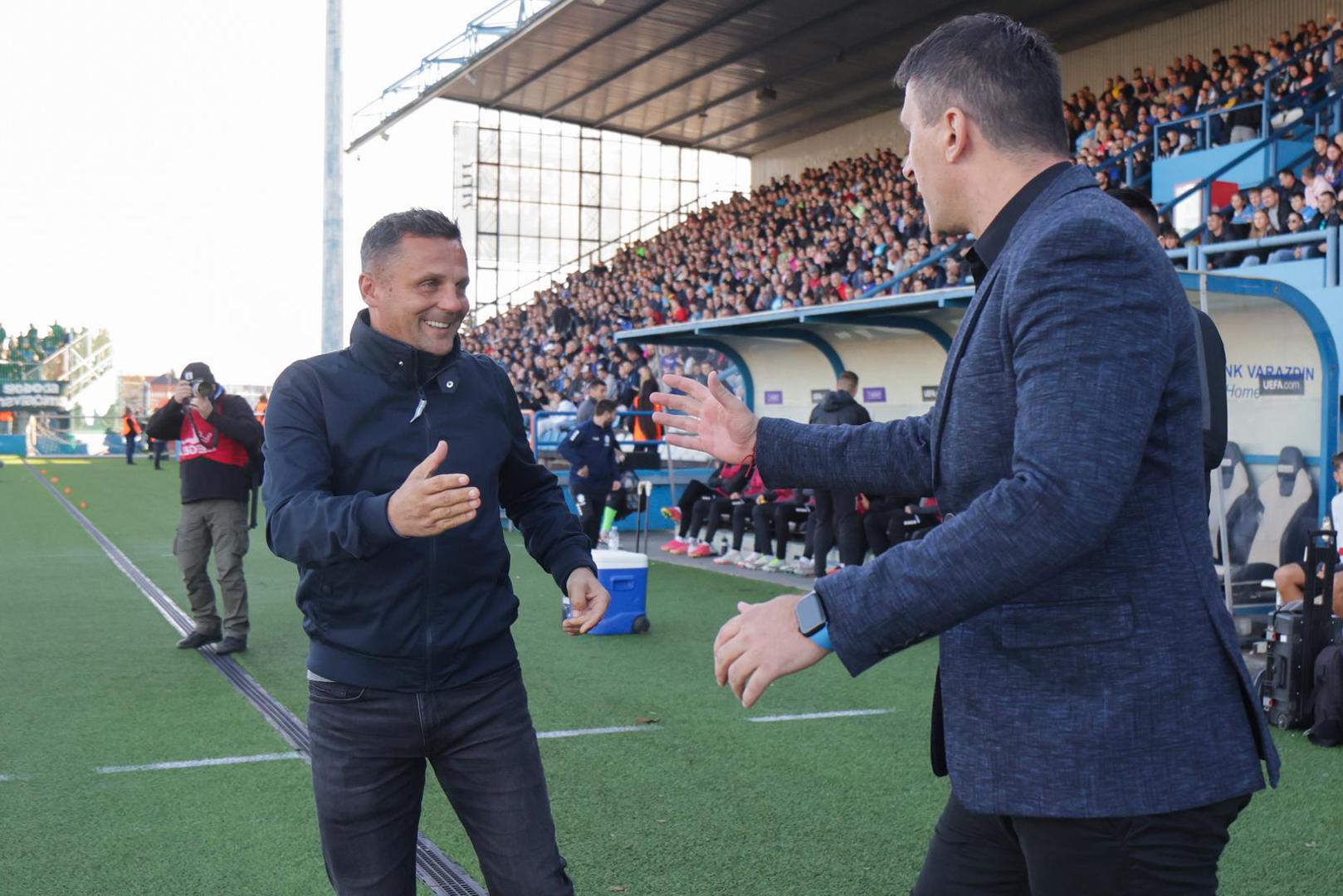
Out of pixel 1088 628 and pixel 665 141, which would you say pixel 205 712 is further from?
pixel 665 141

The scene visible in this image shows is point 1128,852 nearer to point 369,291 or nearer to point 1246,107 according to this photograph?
point 369,291

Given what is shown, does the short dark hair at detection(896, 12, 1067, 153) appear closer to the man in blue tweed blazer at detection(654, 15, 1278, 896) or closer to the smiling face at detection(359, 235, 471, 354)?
the man in blue tweed blazer at detection(654, 15, 1278, 896)

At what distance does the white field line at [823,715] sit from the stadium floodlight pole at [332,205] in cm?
836

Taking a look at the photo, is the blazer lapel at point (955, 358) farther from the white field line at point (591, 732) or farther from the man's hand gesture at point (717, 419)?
the white field line at point (591, 732)

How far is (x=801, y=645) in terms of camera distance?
5.64ft

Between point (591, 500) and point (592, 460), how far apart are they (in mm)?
492

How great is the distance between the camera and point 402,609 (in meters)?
2.83

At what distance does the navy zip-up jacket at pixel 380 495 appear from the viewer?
281cm

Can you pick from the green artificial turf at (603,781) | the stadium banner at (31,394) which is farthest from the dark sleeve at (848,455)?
the stadium banner at (31,394)

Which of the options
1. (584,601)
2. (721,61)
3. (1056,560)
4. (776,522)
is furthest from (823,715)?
(721,61)

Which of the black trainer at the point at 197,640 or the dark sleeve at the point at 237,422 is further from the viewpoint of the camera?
the black trainer at the point at 197,640

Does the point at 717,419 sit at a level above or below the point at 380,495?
above

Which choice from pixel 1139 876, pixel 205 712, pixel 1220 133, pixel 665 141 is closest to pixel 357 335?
pixel 1139 876

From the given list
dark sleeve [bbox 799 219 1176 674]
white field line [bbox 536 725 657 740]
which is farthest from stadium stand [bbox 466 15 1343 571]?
dark sleeve [bbox 799 219 1176 674]
